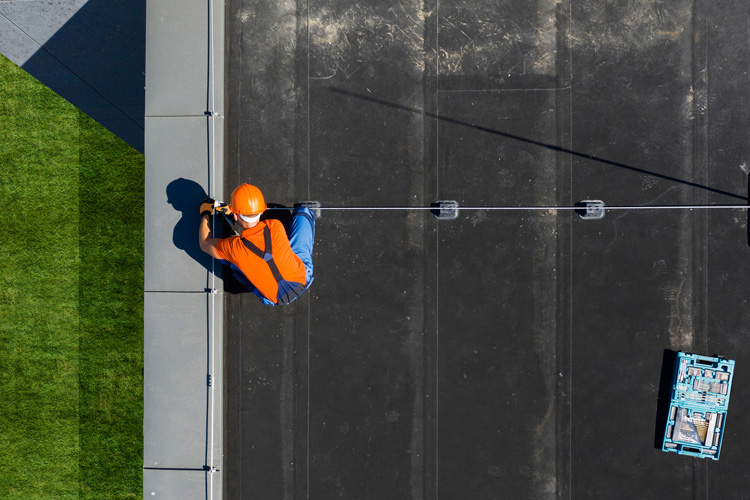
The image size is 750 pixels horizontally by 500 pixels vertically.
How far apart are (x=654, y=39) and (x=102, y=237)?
8.39 metres

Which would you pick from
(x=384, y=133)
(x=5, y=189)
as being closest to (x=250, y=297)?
(x=384, y=133)

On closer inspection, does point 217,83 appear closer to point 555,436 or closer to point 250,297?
point 250,297

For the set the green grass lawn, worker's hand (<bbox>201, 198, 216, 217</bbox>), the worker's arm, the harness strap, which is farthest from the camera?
the green grass lawn

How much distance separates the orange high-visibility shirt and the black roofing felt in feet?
1.73

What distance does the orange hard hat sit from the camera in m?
4.77

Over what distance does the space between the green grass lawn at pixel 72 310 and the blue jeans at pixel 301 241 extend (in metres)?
3.79

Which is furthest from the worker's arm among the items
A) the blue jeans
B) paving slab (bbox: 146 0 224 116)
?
paving slab (bbox: 146 0 224 116)

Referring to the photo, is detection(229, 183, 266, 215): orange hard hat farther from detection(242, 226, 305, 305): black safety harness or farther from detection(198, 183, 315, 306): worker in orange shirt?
detection(242, 226, 305, 305): black safety harness

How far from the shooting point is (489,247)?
5.12 m

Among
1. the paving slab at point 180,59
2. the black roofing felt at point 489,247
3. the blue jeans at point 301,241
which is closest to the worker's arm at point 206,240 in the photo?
the blue jeans at point 301,241

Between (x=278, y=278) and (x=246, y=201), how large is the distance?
85 cm

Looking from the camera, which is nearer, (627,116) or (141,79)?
(627,116)

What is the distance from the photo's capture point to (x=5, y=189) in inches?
313

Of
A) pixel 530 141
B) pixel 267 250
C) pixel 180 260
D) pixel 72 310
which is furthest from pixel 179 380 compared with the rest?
pixel 530 141
